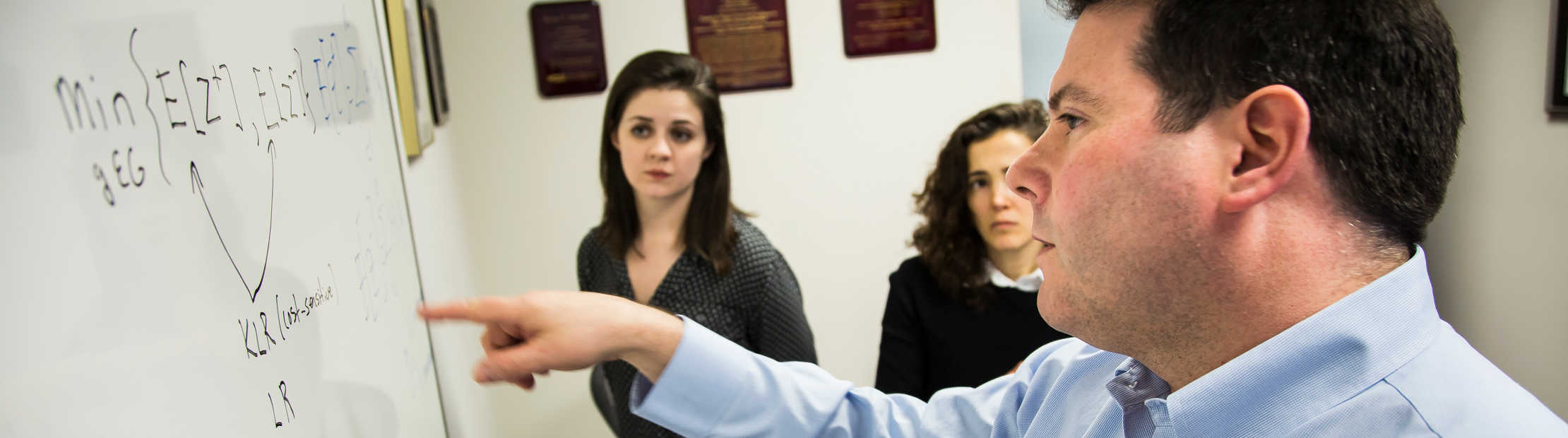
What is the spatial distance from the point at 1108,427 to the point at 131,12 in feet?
2.75

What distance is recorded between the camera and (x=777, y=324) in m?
1.79

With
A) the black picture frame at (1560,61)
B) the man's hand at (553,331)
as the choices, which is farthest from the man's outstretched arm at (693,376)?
the black picture frame at (1560,61)

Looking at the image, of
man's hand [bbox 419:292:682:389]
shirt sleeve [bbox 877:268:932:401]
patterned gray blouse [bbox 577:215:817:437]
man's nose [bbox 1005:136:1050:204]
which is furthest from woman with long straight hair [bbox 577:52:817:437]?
man's nose [bbox 1005:136:1050:204]

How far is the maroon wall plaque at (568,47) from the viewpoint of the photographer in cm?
271

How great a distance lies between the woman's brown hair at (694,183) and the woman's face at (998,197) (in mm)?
529

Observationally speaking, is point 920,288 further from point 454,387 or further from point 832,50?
point 832,50

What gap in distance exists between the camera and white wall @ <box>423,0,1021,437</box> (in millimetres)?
2768

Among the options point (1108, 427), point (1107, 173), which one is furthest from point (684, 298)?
point (1107, 173)

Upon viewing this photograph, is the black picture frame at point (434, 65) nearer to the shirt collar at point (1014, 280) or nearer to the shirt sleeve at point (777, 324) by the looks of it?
the shirt sleeve at point (777, 324)

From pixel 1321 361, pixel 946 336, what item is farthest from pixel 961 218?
pixel 1321 361

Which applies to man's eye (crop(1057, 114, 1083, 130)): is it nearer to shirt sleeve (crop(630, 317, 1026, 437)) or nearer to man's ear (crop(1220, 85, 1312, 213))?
man's ear (crop(1220, 85, 1312, 213))

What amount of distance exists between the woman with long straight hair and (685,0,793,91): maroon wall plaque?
94cm

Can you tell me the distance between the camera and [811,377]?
1019 millimetres

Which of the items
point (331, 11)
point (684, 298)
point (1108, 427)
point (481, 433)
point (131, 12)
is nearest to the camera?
point (131, 12)
